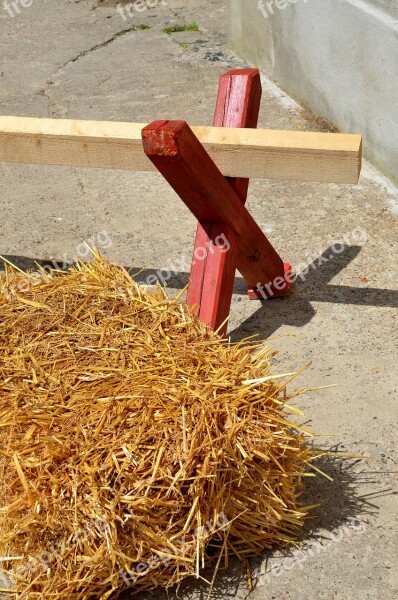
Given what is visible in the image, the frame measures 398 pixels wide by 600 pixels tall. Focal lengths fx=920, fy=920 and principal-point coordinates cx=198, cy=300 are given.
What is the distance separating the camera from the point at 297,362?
3.61m

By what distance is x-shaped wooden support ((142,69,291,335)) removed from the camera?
2.79m

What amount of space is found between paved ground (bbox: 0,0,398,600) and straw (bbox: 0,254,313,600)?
9.1 inches

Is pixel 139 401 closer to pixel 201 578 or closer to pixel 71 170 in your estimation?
pixel 201 578

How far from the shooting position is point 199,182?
2945 millimetres

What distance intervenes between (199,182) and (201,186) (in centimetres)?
3

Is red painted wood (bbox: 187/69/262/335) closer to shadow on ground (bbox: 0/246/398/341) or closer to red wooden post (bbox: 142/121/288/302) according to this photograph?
red wooden post (bbox: 142/121/288/302)

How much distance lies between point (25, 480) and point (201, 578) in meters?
0.59

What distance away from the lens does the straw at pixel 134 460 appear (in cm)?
231

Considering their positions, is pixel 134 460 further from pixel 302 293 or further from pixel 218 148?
pixel 302 293

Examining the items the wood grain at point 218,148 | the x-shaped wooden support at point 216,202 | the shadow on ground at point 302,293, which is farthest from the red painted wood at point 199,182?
the shadow on ground at point 302,293

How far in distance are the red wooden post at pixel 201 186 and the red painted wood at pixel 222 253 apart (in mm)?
25

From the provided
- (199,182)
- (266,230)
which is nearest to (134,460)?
(199,182)

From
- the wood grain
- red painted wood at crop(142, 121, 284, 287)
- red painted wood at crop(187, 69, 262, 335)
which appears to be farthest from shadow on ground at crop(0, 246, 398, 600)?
the wood grain

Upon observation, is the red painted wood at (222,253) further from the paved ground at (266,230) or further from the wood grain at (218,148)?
the paved ground at (266,230)
